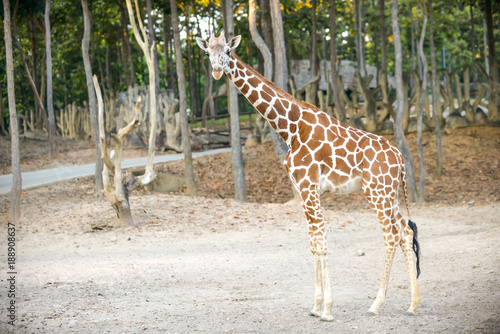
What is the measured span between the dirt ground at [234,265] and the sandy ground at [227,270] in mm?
20

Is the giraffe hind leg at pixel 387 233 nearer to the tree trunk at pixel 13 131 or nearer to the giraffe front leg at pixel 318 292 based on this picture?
the giraffe front leg at pixel 318 292

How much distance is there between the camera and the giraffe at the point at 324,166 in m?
5.67

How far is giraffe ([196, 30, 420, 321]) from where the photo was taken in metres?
5.67

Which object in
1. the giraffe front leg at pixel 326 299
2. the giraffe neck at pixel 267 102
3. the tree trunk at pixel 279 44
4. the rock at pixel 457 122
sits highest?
the tree trunk at pixel 279 44

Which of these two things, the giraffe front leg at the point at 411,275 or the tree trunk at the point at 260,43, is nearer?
the giraffe front leg at the point at 411,275

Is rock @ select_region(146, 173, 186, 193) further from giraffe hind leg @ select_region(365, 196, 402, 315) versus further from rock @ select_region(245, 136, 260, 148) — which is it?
giraffe hind leg @ select_region(365, 196, 402, 315)

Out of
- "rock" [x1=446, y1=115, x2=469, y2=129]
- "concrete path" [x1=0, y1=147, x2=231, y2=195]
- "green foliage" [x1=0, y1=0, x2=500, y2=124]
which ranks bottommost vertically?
"concrete path" [x1=0, y1=147, x2=231, y2=195]

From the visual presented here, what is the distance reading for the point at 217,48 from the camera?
5711mm

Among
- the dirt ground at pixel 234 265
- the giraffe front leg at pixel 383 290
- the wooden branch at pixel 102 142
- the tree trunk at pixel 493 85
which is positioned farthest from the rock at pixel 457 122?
the giraffe front leg at pixel 383 290

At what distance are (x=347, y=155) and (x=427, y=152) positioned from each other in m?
12.9

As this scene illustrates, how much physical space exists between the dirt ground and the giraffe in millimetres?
492

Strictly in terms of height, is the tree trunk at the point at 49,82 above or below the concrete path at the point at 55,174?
above

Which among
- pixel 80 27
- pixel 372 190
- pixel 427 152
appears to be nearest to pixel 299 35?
pixel 80 27

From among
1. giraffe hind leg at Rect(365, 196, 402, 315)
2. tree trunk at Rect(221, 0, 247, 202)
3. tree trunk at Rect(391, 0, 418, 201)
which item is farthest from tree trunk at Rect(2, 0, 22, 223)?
tree trunk at Rect(391, 0, 418, 201)
